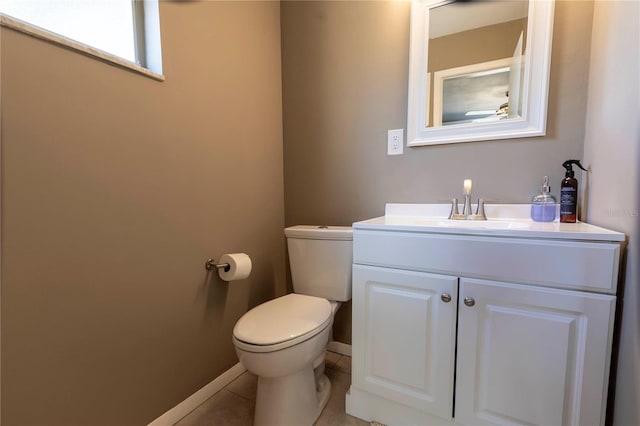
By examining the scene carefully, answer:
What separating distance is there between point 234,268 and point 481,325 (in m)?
0.97

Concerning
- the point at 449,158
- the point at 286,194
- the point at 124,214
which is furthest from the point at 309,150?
the point at 124,214

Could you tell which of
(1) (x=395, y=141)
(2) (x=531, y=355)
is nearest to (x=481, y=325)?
(2) (x=531, y=355)

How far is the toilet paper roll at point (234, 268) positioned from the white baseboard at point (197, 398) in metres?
0.51

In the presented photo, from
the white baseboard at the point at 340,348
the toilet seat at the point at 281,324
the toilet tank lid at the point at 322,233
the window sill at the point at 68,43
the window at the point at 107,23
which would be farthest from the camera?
the white baseboard at the point at 340,348

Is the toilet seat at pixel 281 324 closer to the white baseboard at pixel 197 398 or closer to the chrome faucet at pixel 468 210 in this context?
the white baseboard at pixel 197 398

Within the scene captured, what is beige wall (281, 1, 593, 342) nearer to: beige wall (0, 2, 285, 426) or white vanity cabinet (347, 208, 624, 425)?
beige wall (0, 2, 285, 426)

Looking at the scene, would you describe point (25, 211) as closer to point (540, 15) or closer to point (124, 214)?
point (124, 214)

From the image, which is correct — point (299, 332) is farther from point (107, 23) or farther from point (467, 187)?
point (107, 23)

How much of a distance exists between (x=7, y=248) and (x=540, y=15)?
193 cm

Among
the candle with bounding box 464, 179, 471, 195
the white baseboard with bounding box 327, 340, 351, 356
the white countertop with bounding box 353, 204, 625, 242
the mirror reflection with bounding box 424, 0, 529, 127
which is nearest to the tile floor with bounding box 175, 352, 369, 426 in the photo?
the white baseboard with bounding box 327, 340, 351, 356

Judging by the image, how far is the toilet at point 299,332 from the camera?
0.96 m

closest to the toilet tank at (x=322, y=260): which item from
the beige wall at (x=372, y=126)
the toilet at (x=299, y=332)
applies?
the toilet at (x=299, y=332)

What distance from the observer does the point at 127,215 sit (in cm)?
95

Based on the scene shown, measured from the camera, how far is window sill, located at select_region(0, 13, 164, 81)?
69cm
